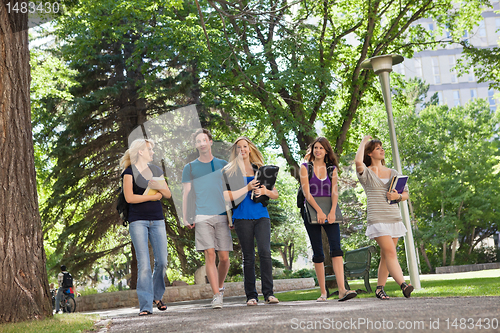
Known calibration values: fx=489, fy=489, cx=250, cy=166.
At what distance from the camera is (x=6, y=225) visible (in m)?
5.42

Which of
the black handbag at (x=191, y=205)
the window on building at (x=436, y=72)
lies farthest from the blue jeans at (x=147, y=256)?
the window on building at (x=436, y=72)

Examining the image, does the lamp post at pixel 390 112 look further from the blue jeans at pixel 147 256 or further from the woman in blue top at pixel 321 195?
the blue jeans at pixel 147 256

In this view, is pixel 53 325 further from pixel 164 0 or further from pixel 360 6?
pixel 360 6

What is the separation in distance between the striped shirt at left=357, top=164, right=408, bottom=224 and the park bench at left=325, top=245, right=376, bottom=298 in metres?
1.97

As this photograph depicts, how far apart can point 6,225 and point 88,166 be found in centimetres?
1150

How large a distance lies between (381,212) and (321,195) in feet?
2.64

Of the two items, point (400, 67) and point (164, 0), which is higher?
point (400, 67)

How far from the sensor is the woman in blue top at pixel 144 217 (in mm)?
5945

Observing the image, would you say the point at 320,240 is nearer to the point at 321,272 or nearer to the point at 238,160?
the point at 321,272

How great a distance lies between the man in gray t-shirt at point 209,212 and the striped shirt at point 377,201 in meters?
1.87

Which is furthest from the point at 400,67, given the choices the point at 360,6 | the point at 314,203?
the point at 314,203

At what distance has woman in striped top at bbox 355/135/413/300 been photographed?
6.05 meters

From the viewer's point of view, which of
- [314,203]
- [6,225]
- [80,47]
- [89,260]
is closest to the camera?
[6,225]

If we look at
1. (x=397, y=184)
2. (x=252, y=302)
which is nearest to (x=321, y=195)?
(x=397, y=184)
